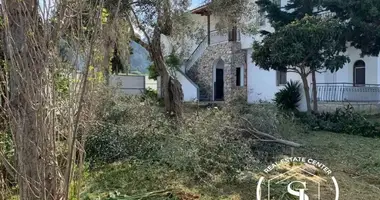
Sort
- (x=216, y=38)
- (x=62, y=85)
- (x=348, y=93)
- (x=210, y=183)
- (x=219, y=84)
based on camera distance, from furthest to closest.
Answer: (x=219, y=84), (x=216, y=38), (x=348, y=93), (x=210, y=183), (x=62, y=85)

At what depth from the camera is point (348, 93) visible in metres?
18.3

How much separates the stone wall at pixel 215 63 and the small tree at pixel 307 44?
792cm

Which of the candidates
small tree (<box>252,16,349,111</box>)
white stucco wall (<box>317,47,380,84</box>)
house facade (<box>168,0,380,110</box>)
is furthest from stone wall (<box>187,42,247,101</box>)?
small tree (<box>252,16,349,111</box>)

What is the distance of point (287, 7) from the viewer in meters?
17.4

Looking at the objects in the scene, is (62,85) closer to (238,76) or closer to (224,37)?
(224,37)

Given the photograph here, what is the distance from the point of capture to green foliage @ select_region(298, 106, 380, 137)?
484 inches

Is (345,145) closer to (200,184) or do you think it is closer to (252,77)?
(200,184)

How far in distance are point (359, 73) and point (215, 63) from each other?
9.09 meters

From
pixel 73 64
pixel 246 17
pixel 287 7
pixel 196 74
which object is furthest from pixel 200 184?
pixel 196 74

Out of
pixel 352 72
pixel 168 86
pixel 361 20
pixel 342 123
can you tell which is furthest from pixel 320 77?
pixel 168 86

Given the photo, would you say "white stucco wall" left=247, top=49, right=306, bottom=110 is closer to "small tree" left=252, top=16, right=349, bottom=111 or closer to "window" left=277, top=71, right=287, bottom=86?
"window" left=277, top=71, right=287, bottom=86

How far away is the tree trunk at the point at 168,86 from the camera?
10.2 meters

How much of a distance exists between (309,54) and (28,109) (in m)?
12.9

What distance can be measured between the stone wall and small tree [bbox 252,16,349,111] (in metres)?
7.92
